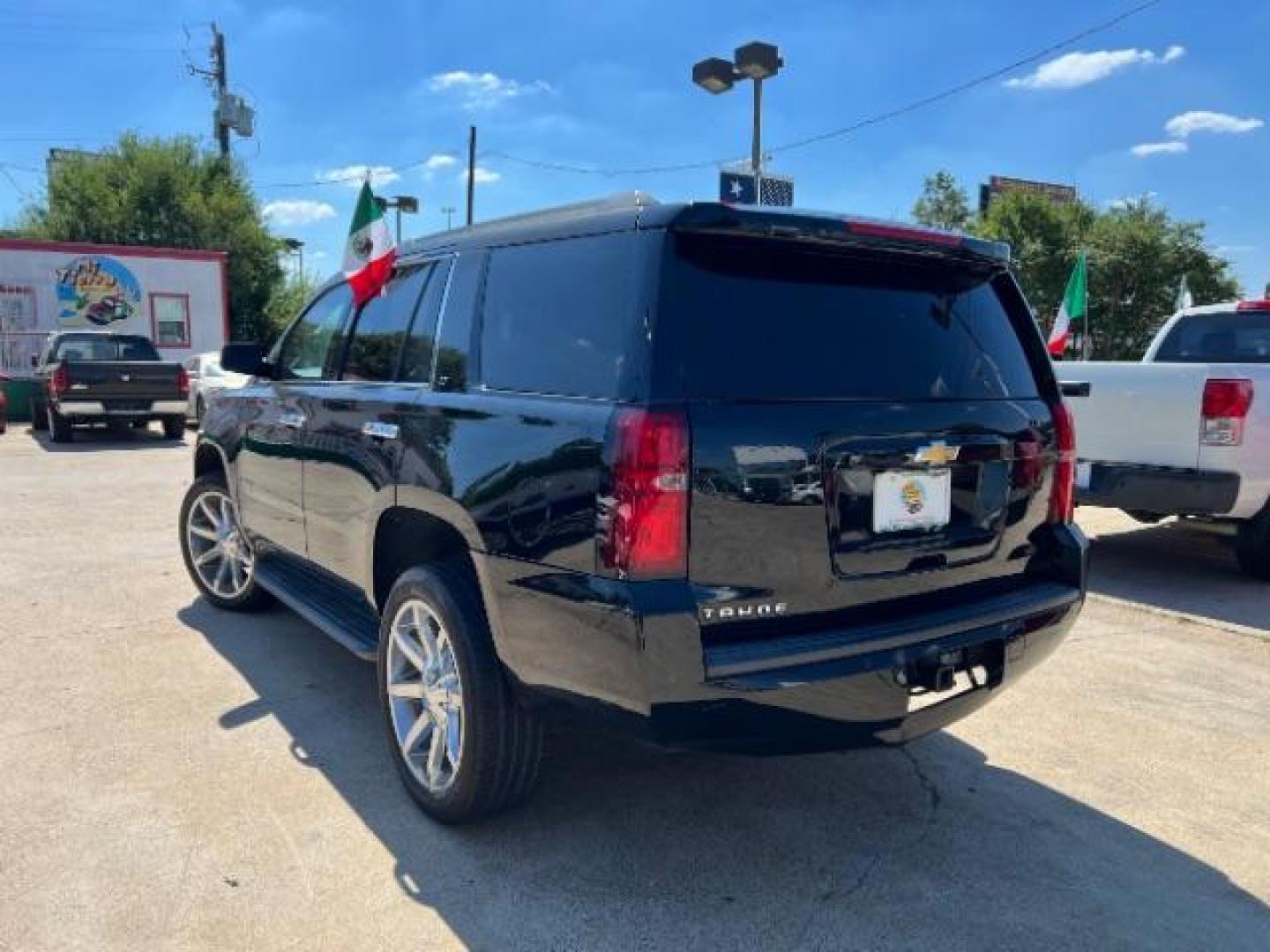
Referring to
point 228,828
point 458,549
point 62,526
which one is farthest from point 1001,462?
point 62,526

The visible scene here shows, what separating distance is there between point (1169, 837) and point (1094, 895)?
1.80 feet

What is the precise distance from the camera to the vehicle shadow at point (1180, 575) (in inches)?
232

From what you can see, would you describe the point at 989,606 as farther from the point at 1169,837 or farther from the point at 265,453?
the point at 265,453

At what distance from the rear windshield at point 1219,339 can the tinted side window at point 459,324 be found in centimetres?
600

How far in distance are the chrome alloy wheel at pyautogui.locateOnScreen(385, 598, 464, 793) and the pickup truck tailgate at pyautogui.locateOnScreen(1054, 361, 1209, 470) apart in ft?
14.5

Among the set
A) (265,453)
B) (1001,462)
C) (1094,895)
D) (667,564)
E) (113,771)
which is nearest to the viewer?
(667,564)

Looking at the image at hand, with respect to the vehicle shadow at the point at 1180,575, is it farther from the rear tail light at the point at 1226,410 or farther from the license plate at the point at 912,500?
the license plate at the point at 912,500

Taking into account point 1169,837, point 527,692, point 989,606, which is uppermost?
point 989,606

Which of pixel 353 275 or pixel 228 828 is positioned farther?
pixel 353 275

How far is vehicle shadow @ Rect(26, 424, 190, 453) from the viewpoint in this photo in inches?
584

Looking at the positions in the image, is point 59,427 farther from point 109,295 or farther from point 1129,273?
point 1129,273

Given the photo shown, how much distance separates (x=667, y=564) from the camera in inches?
93.5

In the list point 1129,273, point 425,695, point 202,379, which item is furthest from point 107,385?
point 1129,273

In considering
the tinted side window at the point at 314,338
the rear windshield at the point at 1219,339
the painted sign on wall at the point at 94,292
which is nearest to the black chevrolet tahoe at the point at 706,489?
the tinted side window at the point at 314,338
